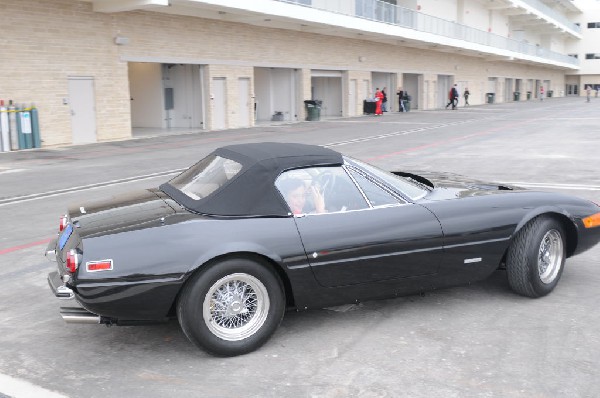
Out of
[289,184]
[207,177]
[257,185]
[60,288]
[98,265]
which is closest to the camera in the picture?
[98,265]

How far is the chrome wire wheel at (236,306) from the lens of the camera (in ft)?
12.7

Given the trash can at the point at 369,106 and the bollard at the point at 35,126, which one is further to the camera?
the trash can at the point at 369,106

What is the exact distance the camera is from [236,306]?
3.92 metres

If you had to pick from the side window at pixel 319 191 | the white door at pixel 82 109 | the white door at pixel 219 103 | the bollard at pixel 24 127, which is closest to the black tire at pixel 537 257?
the side window at pixel 319 191

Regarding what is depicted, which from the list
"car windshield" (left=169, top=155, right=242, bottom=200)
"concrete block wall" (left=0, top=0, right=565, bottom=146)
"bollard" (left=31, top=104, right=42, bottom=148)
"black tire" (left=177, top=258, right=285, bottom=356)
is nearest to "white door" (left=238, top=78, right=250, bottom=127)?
"concrete block wall" (left=0, top=0, right=565, bottom=146)

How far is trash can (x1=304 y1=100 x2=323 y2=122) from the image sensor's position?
3112 centimetres

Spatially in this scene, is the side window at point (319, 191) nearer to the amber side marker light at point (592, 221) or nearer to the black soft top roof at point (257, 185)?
the black soft top roof at point (257, 185)

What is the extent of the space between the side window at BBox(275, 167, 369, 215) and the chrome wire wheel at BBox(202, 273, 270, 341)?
0.63m

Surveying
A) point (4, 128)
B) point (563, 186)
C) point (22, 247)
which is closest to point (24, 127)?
point (4, 128)

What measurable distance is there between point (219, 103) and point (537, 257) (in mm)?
22749

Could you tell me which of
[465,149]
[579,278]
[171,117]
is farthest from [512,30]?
[579,278]

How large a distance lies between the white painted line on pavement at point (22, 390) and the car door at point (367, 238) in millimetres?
1800

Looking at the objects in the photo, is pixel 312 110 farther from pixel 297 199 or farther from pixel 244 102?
pixel 297 199

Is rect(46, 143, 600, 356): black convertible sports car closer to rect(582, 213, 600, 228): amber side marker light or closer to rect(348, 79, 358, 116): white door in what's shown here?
rect(582, 213, 600, 228): amber side marker light
